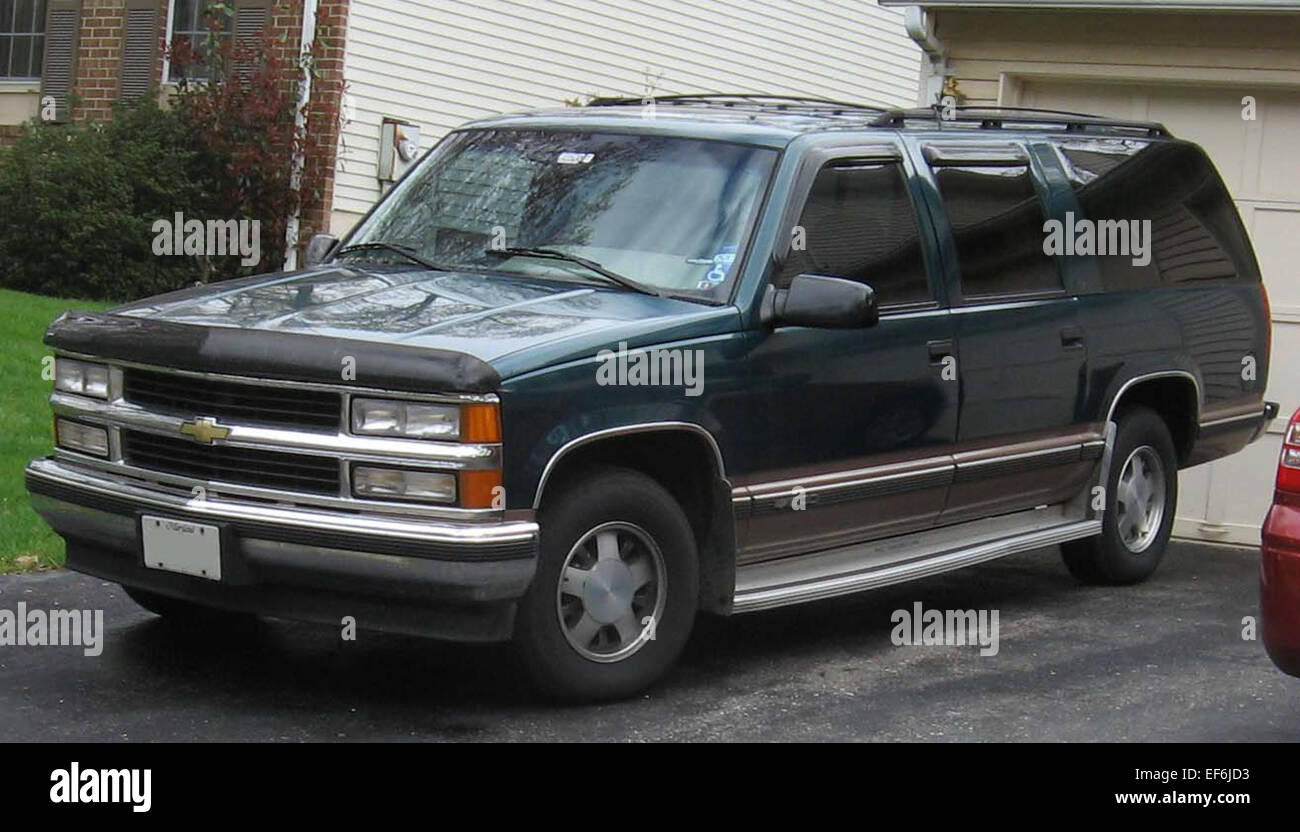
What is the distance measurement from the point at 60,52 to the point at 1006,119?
40.6 feet

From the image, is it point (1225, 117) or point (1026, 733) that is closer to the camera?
point (1026, 733)

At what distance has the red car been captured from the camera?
5.41 meters

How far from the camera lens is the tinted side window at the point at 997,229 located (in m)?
7.75

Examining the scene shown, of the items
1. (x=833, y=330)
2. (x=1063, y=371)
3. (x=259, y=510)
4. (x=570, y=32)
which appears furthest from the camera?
(x=570, y=32)

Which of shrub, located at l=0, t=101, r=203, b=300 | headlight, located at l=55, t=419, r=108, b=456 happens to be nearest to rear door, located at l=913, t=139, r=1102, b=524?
headlight, located at l=55, t=419, r=108, b=456

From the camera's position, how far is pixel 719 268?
21.9ft

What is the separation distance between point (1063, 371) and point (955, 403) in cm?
91

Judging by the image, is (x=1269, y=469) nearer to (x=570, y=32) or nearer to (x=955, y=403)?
(x=955, y=403)

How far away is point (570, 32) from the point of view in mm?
19422

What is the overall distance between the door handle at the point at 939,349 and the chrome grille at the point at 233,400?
8.46 feet

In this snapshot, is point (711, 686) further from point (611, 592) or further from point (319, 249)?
point (319, 249)

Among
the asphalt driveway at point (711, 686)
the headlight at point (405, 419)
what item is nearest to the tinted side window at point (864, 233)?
the asphalt driveway at point (711, 686)

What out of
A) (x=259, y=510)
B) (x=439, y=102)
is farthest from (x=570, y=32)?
(x=259, y=510)
